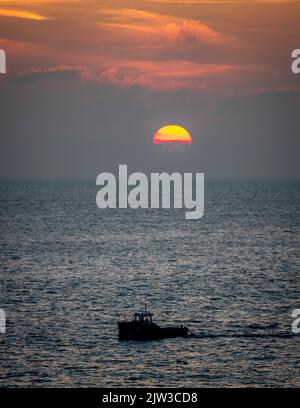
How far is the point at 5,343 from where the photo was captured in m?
80.4

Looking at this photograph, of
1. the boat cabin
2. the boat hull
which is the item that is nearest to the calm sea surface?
the boat hull

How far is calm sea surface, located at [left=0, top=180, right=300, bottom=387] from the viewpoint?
2822 inches

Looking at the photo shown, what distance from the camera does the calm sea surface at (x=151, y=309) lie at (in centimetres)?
7169

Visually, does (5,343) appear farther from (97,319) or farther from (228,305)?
(228,305)

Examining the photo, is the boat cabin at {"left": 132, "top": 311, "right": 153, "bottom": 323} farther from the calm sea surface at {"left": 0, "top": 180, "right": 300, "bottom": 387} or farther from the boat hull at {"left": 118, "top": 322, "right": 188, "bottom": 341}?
the calm sea surface at {"left": 0, "top": 180, "right": 300, "bottom": 387}

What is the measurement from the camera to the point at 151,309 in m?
98.3

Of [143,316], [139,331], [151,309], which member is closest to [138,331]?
[139,331]
